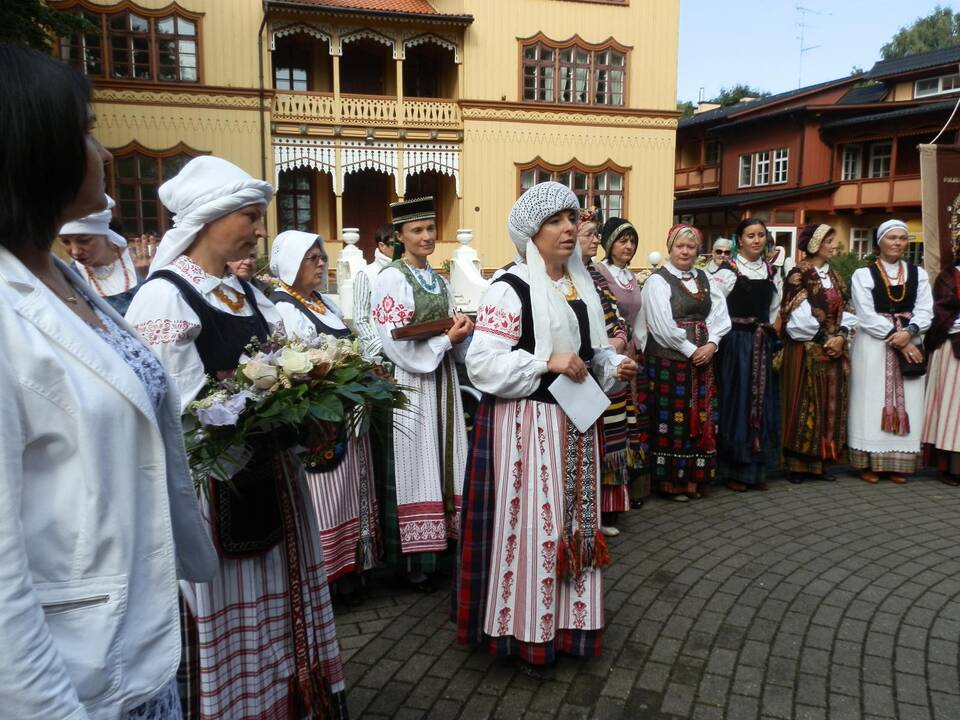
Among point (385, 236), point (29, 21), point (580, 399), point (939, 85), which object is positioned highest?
point (939, 85)

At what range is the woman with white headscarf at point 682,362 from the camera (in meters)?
5.54

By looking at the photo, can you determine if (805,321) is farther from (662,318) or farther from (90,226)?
(90,226)

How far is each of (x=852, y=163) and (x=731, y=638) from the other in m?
31.7

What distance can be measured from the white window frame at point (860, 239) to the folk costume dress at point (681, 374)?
92.7 feet

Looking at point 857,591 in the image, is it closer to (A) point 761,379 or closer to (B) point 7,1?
(A) point 761,379

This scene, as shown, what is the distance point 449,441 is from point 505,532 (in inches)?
45.8

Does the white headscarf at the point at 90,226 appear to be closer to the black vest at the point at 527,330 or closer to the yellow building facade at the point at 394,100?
the black vest at the point at 527,330

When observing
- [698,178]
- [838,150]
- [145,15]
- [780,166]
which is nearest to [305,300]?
[145,15]

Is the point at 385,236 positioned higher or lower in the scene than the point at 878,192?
lower

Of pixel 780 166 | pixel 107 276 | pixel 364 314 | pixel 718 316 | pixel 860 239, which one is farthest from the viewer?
pixel 780 166

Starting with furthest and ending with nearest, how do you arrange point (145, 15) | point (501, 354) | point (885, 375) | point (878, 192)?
point (878, 192)
point (145, 15)
point (885, 375)
point (501, 354)

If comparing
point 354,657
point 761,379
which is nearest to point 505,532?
point 354,657

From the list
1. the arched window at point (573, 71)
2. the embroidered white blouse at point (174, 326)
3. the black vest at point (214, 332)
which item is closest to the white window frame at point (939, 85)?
the arched window at point (573, 71)

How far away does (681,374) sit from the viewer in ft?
18.4
